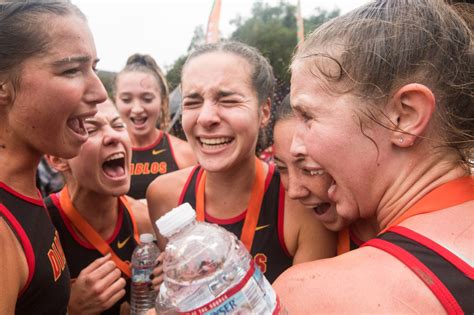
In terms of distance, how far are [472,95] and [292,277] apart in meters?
0.94

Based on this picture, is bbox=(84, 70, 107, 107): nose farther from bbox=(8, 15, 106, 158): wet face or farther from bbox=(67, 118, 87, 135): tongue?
bbox=(67, 118, 87, 135): tongue

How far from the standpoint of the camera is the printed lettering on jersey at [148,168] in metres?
5.37

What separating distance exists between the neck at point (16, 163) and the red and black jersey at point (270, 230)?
1.18 meters

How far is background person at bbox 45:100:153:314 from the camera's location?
8.68ft

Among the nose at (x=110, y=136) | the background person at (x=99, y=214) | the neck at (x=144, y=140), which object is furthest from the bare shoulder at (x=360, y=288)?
the neck at (x=144, y=140)

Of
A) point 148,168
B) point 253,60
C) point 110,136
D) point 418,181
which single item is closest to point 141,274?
point 110,136

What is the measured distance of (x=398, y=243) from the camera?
3.99 feet

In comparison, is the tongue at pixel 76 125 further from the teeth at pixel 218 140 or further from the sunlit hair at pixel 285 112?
the sunlit hair at pixel 285 112

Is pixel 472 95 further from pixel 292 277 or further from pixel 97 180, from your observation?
pixel 97 180

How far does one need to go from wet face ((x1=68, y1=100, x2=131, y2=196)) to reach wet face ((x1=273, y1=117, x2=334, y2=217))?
1.39 meters

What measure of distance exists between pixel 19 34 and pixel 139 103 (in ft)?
12.6

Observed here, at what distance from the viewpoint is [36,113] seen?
2.00 meters

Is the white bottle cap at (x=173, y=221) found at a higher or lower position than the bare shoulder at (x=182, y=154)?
higher

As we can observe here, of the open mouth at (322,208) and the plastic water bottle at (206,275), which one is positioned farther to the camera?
the open mouth at (322,208)
